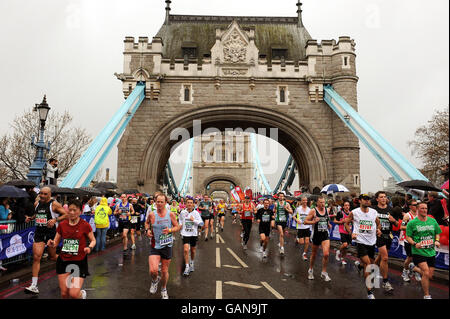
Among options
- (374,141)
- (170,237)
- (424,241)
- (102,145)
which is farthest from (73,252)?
(374,141)

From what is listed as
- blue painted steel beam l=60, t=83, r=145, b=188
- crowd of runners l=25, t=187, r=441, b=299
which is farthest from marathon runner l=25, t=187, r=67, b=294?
blue painted steel beam l=60, t=83, r=145, b=188

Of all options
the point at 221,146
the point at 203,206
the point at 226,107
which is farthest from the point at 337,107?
the point at 221,146

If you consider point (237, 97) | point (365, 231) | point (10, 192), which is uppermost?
point (237, 97)

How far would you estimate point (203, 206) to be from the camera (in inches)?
500

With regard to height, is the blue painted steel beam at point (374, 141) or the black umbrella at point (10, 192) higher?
the blue painted steel beam at point (374, 141)

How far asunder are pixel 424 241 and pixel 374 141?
43.8 ft

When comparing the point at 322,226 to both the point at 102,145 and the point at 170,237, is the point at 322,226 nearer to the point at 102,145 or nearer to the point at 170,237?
the point at 170,237

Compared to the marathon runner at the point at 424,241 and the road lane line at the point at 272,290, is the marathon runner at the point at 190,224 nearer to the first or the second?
the road lane line at the point at 272,290

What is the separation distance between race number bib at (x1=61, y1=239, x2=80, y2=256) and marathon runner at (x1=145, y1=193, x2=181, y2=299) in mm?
1351

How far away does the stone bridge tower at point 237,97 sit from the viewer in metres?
21.0

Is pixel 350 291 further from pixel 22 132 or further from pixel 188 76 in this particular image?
pixel 22 132

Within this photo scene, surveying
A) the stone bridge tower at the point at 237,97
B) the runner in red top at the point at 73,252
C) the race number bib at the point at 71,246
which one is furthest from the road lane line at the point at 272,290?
the stone bridge tower at the point at 237,97

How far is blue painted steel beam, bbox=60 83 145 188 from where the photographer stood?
14425 millimetres

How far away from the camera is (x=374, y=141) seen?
57.2ft
